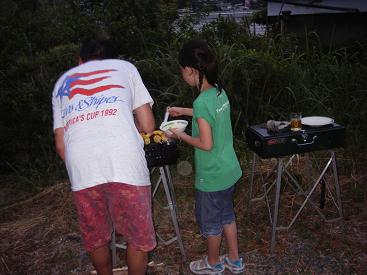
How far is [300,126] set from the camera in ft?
9.66

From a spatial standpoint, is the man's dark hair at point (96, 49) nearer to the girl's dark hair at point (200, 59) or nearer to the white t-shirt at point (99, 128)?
the white t-shirt at point (99, 128)

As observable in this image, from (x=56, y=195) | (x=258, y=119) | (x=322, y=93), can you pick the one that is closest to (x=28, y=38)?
(x=56, y=195)

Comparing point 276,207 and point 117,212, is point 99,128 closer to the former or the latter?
point 117,212

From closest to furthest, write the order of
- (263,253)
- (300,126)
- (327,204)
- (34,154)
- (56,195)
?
(300,126) → (263,253) → (327,204) → (56,195) → (34,154)

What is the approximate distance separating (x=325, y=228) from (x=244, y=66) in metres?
2.42

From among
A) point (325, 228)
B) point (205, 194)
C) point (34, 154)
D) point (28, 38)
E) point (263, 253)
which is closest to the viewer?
point (205, 194)

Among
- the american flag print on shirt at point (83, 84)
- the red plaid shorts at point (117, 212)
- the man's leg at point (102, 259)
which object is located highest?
the american flag print on shirt at point (83, 84)

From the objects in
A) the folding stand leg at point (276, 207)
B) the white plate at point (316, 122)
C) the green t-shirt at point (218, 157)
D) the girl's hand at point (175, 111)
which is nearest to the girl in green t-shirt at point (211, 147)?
the green t-shirt at point (218, 157)

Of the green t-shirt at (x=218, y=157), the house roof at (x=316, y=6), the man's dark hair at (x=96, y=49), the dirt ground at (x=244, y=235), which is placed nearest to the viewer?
the man's dark hair at (x=96, y=49)

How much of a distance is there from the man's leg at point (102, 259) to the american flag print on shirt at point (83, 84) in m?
0.92

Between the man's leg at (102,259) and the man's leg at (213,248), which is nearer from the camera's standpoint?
the man's leg at (102,259)

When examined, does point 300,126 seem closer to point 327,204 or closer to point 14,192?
point 327,204

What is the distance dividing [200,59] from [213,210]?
3.17ft

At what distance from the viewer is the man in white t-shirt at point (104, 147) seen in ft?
6.88
